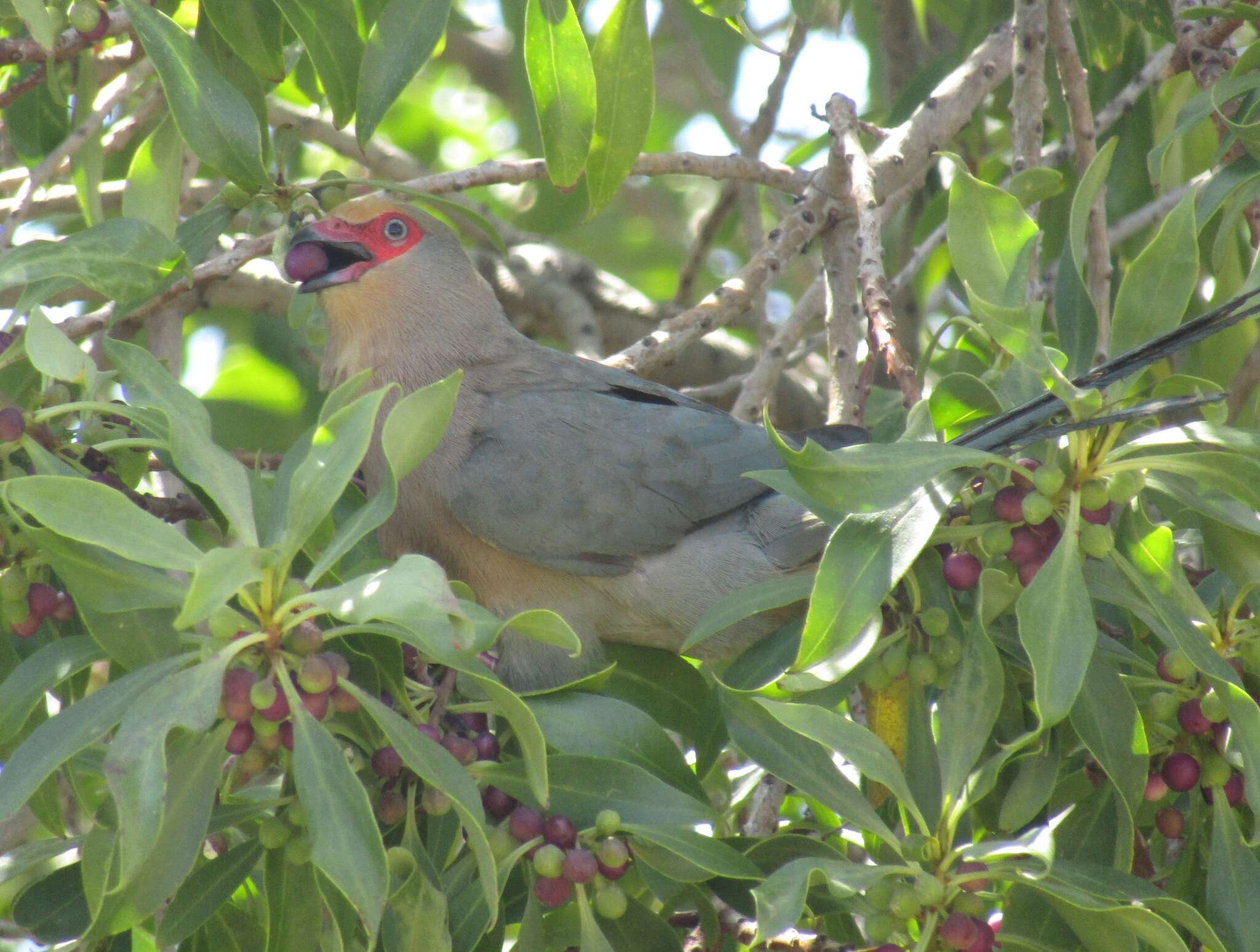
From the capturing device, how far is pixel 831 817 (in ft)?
10.8

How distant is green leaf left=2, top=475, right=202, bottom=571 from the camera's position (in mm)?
1762

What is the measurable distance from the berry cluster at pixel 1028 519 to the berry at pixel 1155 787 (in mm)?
466

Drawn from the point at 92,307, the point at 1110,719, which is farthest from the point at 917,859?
the point at 92,307

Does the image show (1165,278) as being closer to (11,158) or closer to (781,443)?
(781,443)

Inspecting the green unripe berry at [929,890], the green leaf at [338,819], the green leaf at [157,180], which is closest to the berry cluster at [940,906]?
the green unripe berry at [929,890]

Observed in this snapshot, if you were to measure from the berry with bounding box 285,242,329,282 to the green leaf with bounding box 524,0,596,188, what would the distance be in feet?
3.07

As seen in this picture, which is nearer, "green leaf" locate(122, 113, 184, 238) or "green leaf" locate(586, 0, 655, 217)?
"green leaf" locate(586, 0, 655, 217)

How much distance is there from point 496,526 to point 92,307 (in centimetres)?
237

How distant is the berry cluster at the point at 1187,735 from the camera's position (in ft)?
7.54

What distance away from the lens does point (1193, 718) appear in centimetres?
229

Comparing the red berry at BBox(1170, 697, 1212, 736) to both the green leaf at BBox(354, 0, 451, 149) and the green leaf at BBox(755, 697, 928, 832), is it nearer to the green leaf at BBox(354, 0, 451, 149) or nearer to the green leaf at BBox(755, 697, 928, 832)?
the green leaf at BBox(755, 697, 928, 832)

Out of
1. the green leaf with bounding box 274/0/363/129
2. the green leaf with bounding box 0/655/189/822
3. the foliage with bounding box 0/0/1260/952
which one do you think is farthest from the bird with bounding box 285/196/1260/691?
the green leaf with bounding box 0/655/189/822

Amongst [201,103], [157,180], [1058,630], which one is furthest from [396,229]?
[1058,630]

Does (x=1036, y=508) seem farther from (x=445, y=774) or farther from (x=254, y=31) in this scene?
(x=254, y=31)
